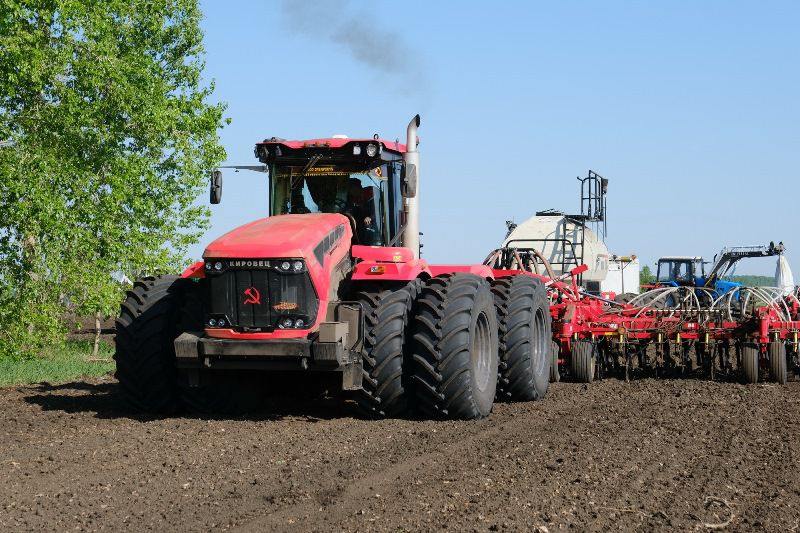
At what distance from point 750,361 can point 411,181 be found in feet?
22.6

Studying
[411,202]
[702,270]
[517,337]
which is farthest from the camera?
[702,270]

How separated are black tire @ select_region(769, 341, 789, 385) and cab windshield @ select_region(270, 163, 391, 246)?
7105 millimetres

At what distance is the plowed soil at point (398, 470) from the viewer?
20.8 ft

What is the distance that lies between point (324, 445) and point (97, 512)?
8.97 ft

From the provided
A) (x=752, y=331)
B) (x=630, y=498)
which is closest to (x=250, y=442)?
(x=630, y=498)

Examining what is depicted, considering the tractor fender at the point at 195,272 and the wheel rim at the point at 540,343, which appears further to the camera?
the wheel rim at the point at 540,343

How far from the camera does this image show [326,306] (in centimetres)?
984

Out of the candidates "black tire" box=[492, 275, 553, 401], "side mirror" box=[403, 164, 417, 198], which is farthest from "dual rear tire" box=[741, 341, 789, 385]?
"side mirror" box=[403, 164, 417, 198]

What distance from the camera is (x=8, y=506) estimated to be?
662 cm

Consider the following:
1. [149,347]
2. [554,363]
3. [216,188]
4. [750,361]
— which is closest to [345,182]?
[216,188]

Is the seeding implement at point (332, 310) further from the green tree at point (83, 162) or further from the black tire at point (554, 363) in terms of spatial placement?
the green tree at point (83, 162)

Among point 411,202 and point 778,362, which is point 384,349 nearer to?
point 411,202

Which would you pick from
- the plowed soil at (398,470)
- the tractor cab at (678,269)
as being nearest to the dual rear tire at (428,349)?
the plowed soil at (398,470)

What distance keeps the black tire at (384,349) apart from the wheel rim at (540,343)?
3216 mm
